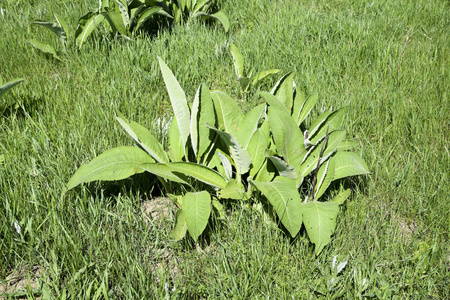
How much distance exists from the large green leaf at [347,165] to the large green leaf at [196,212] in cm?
71

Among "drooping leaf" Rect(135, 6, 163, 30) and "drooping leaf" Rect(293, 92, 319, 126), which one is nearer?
"drooping leaf" Rect(293, 92, 319, 126)

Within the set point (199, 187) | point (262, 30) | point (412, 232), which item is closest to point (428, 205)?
point (412, 232)

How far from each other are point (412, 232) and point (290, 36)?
2.24 metres

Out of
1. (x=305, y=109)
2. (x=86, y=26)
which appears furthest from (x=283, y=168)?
(x=86, y=26)

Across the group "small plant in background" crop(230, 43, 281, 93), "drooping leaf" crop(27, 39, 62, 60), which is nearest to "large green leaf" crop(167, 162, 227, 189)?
"small plant in background" crop(230, 43, 281, 93)

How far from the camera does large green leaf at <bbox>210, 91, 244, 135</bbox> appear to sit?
2145mm

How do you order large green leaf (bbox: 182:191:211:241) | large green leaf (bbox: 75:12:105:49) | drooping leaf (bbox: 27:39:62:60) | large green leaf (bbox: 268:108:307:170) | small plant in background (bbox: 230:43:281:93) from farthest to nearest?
large green leaf (bbox: 75:12:105:49) < drooping leaf (bbox: 27:39:62:60) < small plant in background (bbox: 230:43:281:93) < large green leaf (bbox: 268:108:307:170) < large green leaf (bbox: 182:191:211:241)

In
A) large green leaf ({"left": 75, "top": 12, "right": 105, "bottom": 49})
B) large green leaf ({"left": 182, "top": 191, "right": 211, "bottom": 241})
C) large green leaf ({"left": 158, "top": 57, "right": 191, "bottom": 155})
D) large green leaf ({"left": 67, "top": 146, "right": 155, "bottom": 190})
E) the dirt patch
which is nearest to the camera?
the dirt patch

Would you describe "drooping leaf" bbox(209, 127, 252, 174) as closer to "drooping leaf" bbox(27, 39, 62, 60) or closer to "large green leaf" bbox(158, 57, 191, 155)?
"large green leaf" bbox(158, 57, 191, 155)

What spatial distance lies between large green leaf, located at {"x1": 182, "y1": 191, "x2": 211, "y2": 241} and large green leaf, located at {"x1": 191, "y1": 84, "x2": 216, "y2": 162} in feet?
1.13

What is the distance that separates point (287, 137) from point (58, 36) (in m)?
2.45

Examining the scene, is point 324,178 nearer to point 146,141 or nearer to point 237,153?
point 237,153

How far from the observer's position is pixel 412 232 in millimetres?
1985

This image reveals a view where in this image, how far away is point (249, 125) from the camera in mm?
2047
